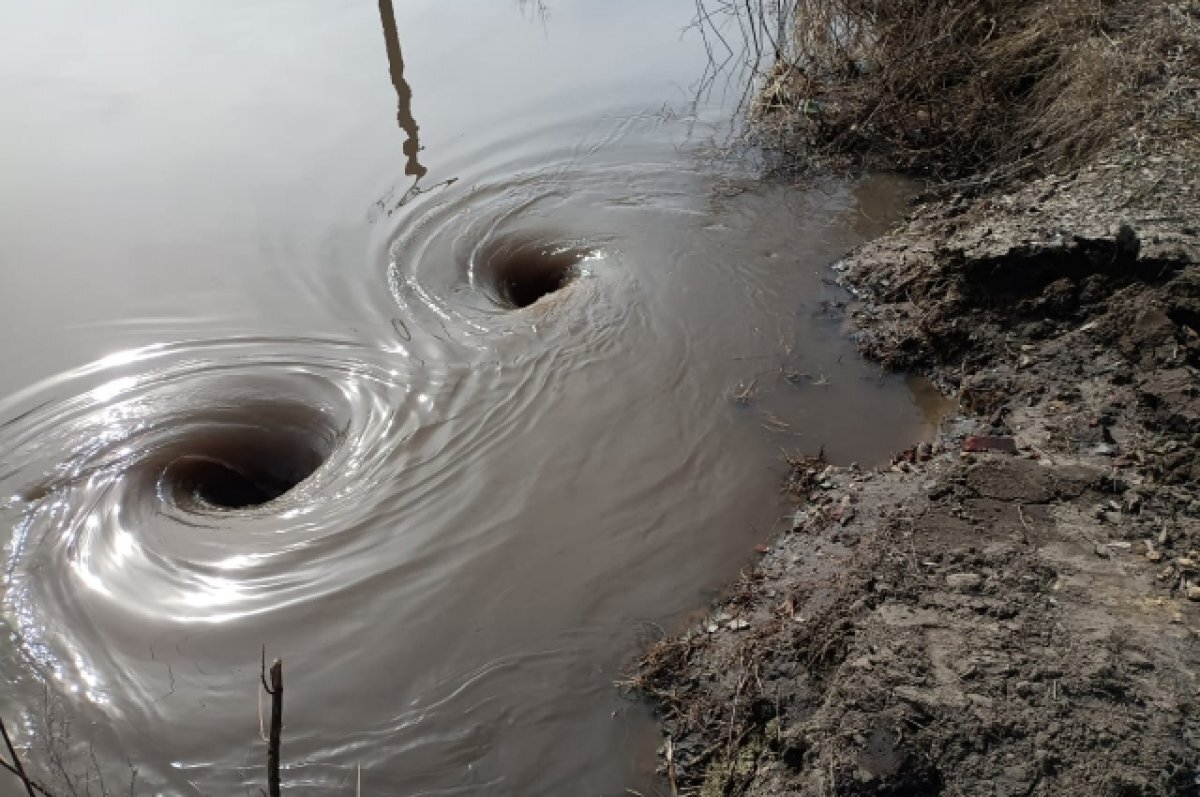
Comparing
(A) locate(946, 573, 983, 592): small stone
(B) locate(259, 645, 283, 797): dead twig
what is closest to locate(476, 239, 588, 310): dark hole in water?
(A) locate(946, 573, 983, 592): small stone

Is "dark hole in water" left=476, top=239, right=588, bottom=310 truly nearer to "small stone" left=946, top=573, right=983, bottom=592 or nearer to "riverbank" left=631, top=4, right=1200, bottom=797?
"riverbank" left=631, top=4, right=1200, bottom=797

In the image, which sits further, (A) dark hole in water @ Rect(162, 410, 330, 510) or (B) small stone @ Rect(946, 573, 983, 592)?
Result: (A) dark hole in water @ Rect(162, 410, 330, 510)

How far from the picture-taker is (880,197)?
621 centimetres

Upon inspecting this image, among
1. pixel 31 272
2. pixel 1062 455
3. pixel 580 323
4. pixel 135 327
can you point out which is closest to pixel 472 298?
pixel 580 323

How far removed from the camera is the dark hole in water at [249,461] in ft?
14.4

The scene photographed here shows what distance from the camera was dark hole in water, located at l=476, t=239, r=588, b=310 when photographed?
19.0 feet

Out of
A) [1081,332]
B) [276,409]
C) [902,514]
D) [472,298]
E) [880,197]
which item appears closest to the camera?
[902,514]

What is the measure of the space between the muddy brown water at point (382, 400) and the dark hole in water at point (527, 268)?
3 centimetres

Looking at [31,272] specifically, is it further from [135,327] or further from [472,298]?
[472,298]

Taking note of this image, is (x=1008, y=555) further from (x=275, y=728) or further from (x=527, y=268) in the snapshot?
(x=527, y=268)

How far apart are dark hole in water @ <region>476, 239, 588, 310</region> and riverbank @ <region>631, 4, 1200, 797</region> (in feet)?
6.54

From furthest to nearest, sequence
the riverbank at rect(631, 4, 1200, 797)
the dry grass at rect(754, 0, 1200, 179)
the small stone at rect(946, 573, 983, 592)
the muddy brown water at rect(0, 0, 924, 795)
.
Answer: the dry grass at rect(754, 0, 1200, 179) < the muddy brown water at rect(0, 0, 924, 795) < the small stone at rect(946, 573, 983, 592) < the riverbank at rect(631, 4, 1200, 797)

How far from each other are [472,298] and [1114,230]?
3.72 metres

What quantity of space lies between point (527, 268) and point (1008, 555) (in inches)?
151
